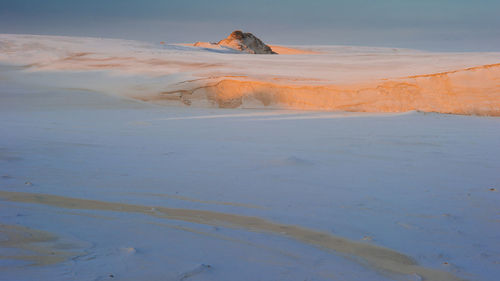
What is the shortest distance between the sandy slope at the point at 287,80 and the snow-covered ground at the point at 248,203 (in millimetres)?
1047

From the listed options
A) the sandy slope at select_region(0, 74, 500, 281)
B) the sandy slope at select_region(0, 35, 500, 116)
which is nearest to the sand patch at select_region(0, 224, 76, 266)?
the sandy slope at select_region(0, 74, 500, 281)

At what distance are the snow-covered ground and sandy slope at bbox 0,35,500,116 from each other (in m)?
1.05

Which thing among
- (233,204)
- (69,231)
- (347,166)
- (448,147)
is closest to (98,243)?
(69,231)

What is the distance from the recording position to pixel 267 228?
4.91ft

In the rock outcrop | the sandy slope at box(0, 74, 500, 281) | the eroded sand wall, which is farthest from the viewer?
the rock outcrop

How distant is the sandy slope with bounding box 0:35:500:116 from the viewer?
4.46m

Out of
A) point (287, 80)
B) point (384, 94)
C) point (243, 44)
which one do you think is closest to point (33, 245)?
point (384, 94)

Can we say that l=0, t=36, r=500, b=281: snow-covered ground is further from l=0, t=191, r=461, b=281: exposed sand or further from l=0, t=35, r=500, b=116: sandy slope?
l=0, t=35, r=500, b=116: sandy slope

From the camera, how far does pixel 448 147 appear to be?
278 centimetres

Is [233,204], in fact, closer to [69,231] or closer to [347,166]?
[69,231]

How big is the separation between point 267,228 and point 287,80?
146 inches

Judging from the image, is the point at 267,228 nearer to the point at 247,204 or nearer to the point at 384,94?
the point at 247,204

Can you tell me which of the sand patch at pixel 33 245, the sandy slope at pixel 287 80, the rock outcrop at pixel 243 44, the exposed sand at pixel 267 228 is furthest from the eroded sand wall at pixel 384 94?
the rock outcrop at pixel 243 44

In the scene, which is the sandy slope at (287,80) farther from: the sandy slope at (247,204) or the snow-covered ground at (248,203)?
the sandy slope at (247,204)
